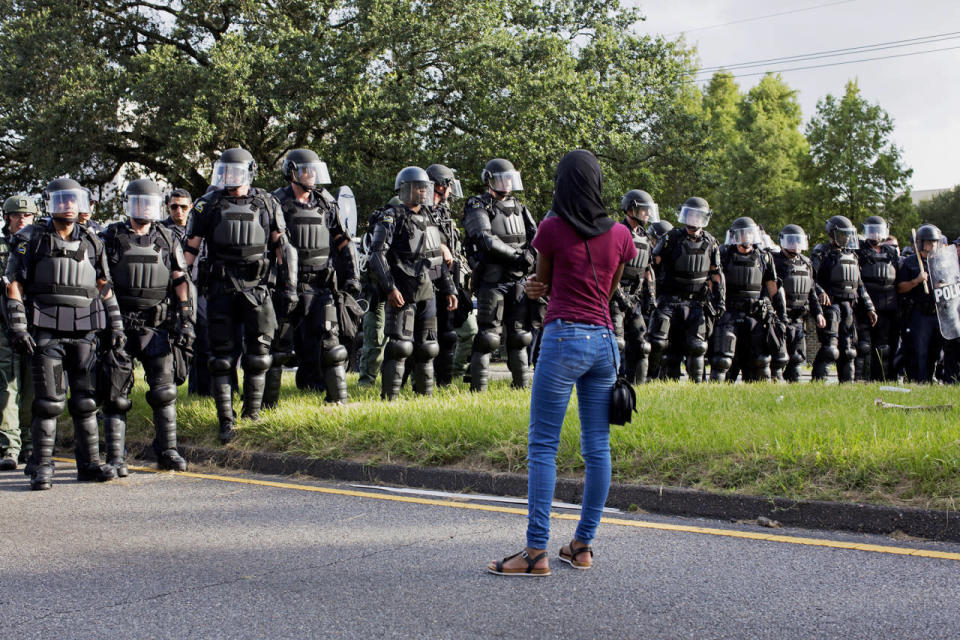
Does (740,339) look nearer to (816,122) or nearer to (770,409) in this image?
(770,409)

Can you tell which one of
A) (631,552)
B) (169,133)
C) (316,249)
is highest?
(169,133)

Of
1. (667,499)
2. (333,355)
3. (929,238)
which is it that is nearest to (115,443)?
(333,355)

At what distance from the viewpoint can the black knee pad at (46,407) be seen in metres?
6.90

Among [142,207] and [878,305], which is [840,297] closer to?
[878,305]

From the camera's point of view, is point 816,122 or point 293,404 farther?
point 816,122

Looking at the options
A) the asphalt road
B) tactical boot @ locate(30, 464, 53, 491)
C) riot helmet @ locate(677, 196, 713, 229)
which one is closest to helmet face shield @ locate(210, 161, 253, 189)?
tactical boot @ locate(30, 464, 53, 491)

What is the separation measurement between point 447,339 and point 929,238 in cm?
649

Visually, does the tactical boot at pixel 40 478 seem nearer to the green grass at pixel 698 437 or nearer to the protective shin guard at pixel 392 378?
the green grass at pixel 698 437

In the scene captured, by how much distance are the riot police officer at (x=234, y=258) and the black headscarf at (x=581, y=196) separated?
424 centimetres

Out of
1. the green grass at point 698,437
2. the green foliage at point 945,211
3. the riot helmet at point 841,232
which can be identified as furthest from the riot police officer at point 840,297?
the green foliage at point 945,211

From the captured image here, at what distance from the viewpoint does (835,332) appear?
1273 cm

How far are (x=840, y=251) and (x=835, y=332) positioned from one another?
3.49ft

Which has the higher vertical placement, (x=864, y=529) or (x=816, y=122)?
(x=816, y=122)

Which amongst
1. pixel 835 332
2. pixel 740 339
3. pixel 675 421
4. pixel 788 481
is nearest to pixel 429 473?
pixel 675 421
